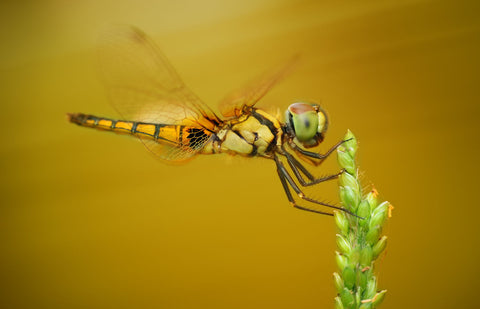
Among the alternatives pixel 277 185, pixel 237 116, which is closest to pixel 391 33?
pixel 277 185

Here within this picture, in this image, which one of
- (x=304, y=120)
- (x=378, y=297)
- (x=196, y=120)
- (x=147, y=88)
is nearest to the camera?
(x=378, y=297)

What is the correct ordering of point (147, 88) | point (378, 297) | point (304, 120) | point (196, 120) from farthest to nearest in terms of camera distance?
1. point (147, 88)
2. point (196, 120)
3. point (304, 120)
4. point (378, 297)

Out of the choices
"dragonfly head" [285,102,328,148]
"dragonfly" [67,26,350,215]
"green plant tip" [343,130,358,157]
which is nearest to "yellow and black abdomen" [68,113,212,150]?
"dragonfly" [67,26,350,215]

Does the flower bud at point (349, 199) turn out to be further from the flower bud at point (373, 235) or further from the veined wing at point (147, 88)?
the veined wing at point (147, 88)

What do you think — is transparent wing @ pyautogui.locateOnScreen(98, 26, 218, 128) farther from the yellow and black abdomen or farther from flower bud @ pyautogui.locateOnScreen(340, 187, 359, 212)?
flower bud @ pyautogui.locateOnScreen(340, 187, 359, 212)

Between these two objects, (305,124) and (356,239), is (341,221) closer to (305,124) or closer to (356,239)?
(356,239)

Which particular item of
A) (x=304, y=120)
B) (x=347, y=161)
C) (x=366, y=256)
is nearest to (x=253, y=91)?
(x=304, y=120)

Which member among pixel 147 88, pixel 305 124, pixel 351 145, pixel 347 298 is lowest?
pixel 347 298
